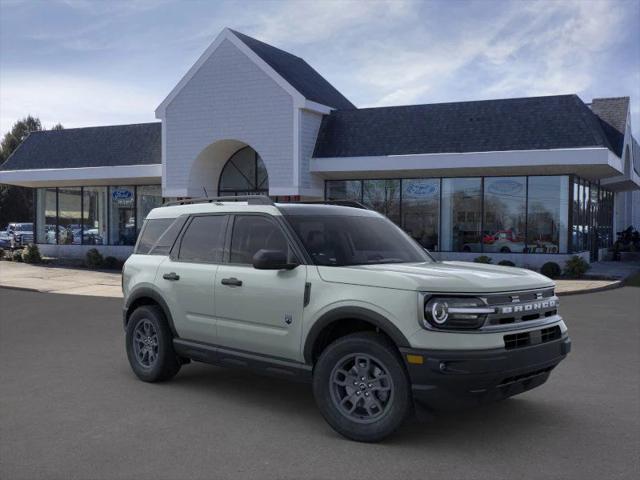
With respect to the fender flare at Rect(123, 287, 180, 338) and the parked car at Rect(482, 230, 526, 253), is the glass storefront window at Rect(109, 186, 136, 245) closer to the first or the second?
the parked car at Rect(482, 230, 526, 253)

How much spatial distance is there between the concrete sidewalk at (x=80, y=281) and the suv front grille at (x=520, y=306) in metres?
11.5

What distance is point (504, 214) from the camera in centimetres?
2253

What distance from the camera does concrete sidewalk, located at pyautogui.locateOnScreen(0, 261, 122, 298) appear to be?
58.8ft

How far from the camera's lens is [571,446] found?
5.21 m

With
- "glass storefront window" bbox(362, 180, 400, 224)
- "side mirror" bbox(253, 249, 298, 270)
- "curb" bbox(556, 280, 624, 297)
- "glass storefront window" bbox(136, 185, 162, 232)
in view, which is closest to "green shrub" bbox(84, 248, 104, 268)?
"glass storefront window" bbox(136, 185, 162, 232)

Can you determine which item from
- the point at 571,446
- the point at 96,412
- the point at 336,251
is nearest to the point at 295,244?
the point at 336,251

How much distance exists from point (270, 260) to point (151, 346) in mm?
2431

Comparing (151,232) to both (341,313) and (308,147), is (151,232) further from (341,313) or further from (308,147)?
(308,147)

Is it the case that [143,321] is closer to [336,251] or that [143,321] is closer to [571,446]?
[336,251]

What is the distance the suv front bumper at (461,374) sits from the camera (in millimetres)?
4844

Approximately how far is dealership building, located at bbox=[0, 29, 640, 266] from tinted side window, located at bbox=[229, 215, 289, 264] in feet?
51.3

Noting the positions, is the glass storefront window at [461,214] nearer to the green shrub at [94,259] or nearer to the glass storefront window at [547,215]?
the glass storefront window at [547,215]

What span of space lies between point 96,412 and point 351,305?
8.82 ft

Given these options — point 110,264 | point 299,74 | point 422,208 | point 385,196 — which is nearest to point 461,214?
point 422,208
